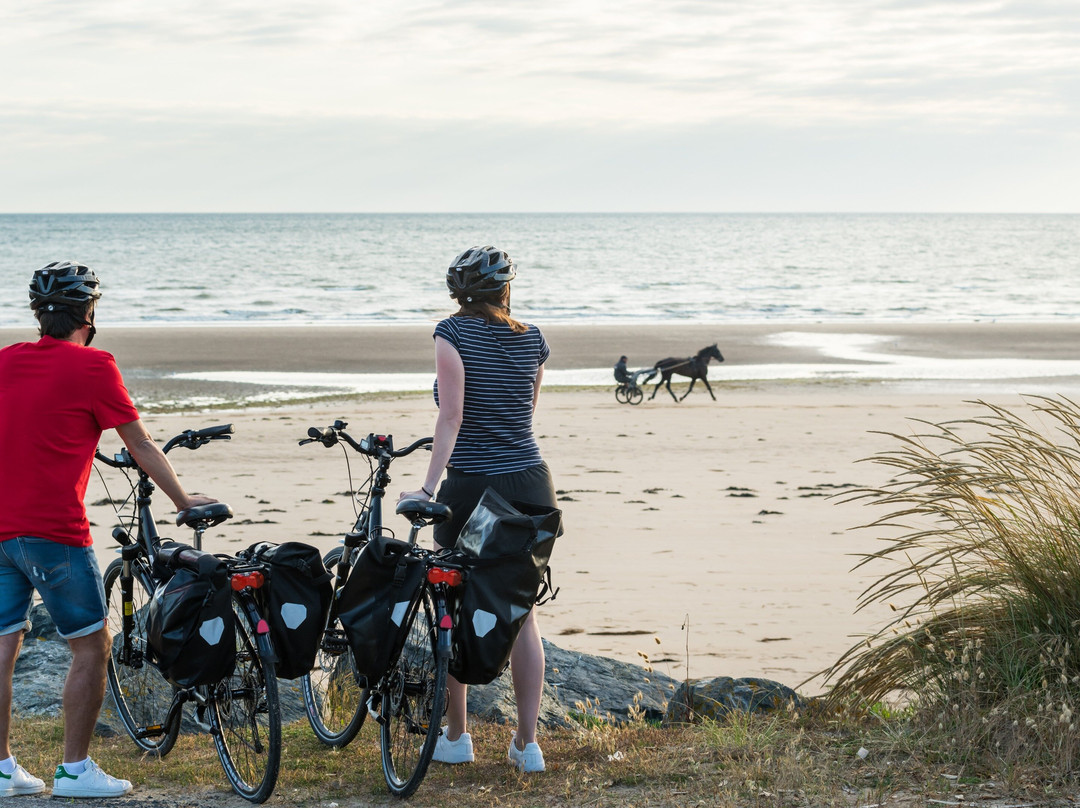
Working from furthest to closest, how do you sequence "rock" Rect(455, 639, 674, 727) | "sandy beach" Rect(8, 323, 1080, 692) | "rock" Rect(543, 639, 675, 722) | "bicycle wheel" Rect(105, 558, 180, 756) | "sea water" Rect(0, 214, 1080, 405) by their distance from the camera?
1. "sea water" Rect(0, 214, 1080, 405)
2. "sandy beach" Rect(8, 323, 1080, 692)
3. "rock" Rect(543, 639, 675, 722)
4. "rock" Rect(455, 639, 674, 727)
5. "bicycle wheel" Rect(105, 558, 180, 756)

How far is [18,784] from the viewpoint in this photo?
4.31m

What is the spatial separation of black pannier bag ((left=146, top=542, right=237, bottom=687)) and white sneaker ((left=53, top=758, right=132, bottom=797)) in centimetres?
57

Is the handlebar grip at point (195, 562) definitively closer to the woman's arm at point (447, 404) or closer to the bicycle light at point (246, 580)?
the bicycle light at point (246, 580)

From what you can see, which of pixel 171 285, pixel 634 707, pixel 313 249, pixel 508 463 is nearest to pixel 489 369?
pixel 508 463

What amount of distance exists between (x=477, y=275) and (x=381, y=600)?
4.33 ft

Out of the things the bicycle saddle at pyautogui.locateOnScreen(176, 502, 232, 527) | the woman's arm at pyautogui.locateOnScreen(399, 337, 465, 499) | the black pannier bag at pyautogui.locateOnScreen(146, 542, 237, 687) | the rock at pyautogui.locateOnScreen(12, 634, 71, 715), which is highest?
Result: the woman's arm at pyautogui.locateOnScreen(399, 337, 465, 499)

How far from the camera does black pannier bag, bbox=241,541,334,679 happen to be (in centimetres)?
419

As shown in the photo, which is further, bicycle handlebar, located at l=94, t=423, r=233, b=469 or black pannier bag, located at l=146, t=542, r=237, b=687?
bicycle handlebar, located at l=94, t=423, r=233, b=469

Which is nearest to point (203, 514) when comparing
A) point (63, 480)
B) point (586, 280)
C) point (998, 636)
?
point (63, 480)

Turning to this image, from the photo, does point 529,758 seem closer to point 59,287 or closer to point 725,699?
point 725,699

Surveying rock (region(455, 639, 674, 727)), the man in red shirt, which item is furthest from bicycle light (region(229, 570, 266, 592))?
rock (region(455, 639, 674, 727))

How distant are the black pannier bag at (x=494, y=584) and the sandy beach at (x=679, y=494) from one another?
148 centimetres

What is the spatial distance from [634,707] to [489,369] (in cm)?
174

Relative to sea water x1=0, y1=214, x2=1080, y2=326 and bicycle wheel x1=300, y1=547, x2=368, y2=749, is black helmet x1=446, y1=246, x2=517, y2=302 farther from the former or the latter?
sea water x1=0, y1=214, x2=1080, y2=326
